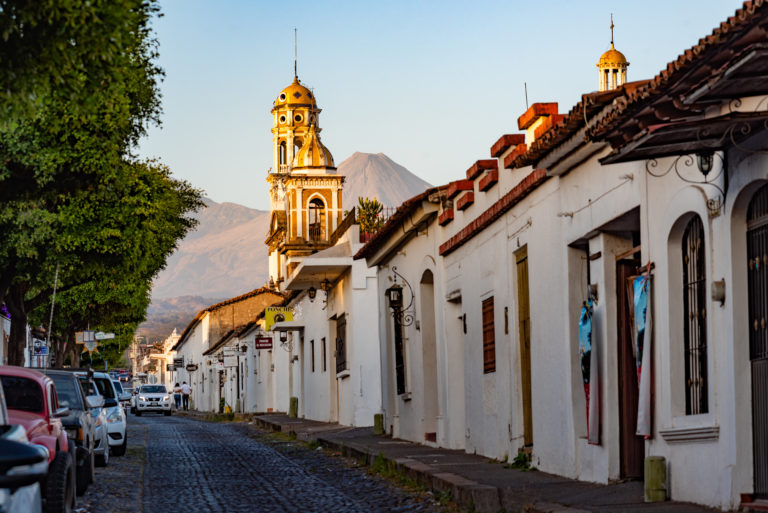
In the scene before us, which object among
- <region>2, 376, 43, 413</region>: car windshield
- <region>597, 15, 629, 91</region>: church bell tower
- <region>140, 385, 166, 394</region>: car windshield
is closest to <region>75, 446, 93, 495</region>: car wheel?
<region>2, 376, 43, 413</region>: car windshield

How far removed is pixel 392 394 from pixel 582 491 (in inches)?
543

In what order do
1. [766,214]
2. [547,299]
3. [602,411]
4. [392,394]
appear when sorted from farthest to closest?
[392,394], [547,299], [602,411], [766,214]

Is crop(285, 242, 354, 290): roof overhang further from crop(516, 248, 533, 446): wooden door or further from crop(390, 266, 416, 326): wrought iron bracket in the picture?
crop(516, 248, 533, 446): wooden door

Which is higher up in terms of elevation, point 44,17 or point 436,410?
point 44,17

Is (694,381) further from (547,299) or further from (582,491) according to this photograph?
(547,299)

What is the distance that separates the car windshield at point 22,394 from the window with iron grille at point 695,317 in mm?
5915

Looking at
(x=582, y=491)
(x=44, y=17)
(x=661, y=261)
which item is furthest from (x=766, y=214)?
(x=44, y=17)

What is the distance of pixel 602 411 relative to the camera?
42.2 feet

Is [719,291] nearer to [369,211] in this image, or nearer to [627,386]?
[627,386]

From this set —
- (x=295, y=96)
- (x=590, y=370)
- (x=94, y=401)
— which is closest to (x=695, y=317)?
(x=590, y=370)

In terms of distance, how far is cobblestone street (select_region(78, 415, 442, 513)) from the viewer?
13562 mm

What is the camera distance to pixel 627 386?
1273 cm

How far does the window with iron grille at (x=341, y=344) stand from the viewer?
32.6 metres

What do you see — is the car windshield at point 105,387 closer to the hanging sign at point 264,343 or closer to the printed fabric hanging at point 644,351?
the printed fabric hanging at point 644,351
